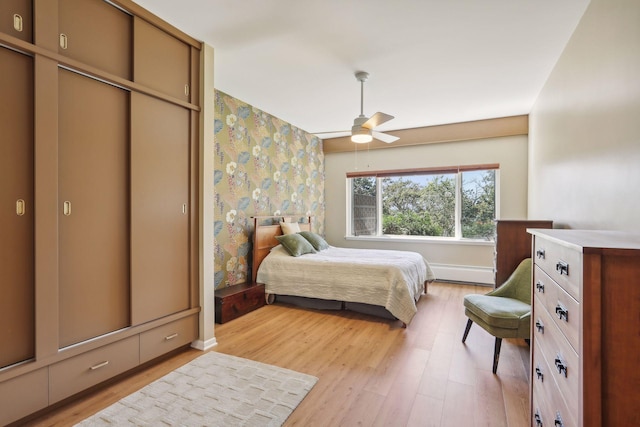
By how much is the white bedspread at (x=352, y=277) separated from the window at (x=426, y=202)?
1303 mm

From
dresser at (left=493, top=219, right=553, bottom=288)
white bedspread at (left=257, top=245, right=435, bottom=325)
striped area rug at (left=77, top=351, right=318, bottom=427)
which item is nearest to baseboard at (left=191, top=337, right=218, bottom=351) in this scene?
striped area rug at (left=77, top=351, right=318, bottom=427)

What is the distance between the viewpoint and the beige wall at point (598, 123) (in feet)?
4.85

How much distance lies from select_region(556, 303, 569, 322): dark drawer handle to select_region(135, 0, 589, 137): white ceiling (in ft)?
6.61

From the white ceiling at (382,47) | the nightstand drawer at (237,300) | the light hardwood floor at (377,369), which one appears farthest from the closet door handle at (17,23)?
the nightstand drawer at (237,300)

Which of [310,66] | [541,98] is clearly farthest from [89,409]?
[541,98]

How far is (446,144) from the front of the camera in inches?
198

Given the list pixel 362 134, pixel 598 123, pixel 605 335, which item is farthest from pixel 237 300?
pixel 598 123

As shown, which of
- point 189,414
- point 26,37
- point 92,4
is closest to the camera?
point 26,37

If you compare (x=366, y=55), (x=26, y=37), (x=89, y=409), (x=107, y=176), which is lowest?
(x=89, y=409)

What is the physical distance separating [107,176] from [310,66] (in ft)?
6.68

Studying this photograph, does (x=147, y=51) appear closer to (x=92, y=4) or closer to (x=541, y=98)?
(x=92, y=4)

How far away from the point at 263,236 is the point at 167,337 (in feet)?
6.36

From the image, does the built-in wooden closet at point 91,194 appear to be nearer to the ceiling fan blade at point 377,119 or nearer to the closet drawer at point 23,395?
the closet drawer at point 23,395

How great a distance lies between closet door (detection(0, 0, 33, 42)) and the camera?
1593mm
